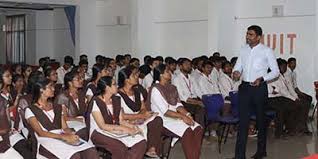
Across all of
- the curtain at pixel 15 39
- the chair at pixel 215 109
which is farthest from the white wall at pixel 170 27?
the curtain at pixel 15 39

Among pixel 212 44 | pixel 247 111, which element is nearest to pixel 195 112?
pixel 247 111

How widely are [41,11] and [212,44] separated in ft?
25.2

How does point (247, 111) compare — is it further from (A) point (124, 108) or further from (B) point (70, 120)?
(B) point (70, 120)

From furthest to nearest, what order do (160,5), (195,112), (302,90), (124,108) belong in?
(160,5), (302,90), (195,112), (124,108)

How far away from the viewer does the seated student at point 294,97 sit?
7.45m

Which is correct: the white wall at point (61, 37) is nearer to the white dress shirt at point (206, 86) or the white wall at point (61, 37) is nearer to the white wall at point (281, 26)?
the white wall at point (281, 26)

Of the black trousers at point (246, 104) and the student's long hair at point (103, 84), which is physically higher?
the student's long hair at point (103, 84)

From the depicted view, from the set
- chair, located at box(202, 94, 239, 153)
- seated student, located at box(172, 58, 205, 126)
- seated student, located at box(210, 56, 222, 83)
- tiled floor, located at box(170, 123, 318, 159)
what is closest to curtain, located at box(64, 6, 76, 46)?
seated student, located at box(210, 56, 222, 83)

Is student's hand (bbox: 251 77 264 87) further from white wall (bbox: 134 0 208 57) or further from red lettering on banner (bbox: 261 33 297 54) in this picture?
white wall (bbox: 134 0 208 57)

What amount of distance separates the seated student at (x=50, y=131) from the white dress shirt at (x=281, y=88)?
411cm

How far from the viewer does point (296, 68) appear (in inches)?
356

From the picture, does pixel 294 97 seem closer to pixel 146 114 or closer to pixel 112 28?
pixel 146 114

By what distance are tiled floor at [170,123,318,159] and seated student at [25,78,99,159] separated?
1988 millimetres

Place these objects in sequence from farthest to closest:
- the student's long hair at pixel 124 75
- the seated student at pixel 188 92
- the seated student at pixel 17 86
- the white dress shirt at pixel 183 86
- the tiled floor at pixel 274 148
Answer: the white dress shirt at pixel 183 86 < the seated student at pixel 188 92 < the tiled floor at pixel 274 148 < the seated student at pixel 17 86 < the student's long hair at pixel 124 75
